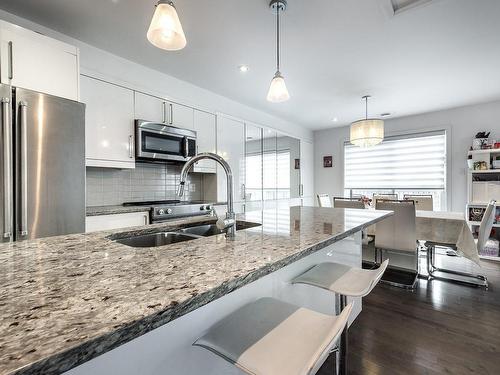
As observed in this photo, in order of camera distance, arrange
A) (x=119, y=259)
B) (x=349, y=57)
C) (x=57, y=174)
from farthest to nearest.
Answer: (x=349, y=57)
(x=57, y=174)
(x=119, y=259)

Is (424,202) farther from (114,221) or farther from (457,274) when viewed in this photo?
(114,221)

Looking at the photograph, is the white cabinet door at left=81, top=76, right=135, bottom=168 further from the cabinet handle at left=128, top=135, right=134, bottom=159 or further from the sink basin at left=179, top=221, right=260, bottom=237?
the sink basin at left=179, top=221, right=260, bottom=237

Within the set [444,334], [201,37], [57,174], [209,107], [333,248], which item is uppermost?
[201,37]

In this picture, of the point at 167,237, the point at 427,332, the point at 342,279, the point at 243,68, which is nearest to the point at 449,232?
the point at 427,332

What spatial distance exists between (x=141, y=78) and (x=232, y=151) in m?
1.52

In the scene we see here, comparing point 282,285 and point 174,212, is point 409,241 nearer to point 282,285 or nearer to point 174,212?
point 282,285

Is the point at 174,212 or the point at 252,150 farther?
the point at 252,150

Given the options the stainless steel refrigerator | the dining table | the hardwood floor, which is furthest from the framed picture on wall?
the stainless steel refrigerator

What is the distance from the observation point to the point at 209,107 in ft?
11.8

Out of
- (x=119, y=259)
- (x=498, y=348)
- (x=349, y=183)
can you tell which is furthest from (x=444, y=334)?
(x=349, y=183)

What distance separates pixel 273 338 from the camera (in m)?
0.82

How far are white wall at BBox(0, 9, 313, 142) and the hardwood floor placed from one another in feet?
9.82

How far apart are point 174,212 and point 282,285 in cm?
185

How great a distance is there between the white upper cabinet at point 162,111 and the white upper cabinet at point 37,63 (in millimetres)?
740
